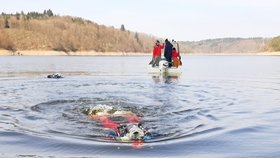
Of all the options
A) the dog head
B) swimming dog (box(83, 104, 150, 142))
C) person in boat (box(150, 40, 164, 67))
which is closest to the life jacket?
person in boat (box(150, 40, 164, 67))

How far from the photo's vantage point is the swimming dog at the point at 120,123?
12.7 metres

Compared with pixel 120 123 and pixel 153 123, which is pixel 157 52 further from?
pixel 120 123

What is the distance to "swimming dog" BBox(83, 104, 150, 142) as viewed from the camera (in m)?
12.7

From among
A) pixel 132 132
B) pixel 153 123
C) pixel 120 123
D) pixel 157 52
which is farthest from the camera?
pixel 157 52

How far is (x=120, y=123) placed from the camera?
14.6m

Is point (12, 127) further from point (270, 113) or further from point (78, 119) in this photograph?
point (270, 113)

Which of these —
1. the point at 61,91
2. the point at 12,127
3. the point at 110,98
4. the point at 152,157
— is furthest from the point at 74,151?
the point at 61,91

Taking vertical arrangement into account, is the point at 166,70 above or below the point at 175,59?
below

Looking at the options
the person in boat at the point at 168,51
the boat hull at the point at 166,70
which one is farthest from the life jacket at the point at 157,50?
the boat hull at the point at 166,70

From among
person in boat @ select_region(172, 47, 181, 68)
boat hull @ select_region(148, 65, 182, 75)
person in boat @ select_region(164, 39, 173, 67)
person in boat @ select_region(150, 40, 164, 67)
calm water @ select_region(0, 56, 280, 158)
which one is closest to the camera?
calm water @ select_region(0, 56, 280, 158)

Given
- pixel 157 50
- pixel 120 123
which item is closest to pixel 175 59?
pixel 157 50

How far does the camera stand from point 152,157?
36.5ft

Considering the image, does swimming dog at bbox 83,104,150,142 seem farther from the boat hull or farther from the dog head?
the boat hull

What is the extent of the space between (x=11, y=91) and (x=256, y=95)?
1465cm
